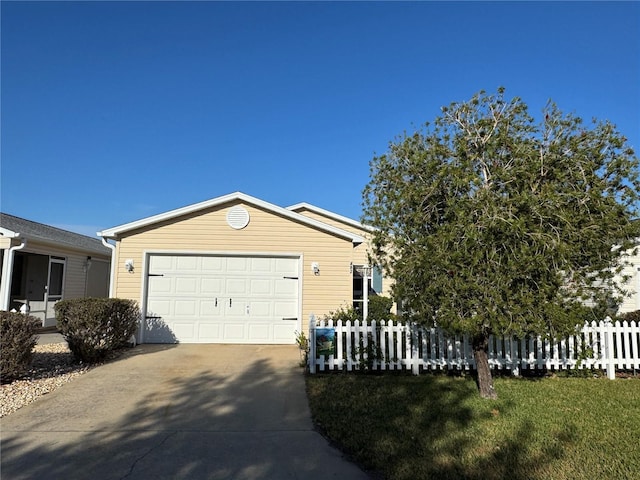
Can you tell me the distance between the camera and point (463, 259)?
5.04 m

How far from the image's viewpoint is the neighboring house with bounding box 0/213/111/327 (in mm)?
10969

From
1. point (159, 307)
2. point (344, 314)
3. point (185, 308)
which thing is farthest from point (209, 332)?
point (344, 314)

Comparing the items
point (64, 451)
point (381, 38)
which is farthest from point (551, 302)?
point (381, 38)

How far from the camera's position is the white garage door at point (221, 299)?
10.2 metres

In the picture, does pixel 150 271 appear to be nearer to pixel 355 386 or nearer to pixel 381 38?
pixel 355 386

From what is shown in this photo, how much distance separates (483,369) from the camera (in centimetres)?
596

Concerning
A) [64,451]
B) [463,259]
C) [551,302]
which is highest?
[463,259]

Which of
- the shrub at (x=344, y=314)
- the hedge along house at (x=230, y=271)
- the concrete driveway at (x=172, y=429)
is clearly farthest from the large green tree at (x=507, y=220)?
the hedge along house at (x=230, y=271)

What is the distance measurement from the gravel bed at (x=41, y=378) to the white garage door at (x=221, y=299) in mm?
2173

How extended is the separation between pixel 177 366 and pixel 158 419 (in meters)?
2.82

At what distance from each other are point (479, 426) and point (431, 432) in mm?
646

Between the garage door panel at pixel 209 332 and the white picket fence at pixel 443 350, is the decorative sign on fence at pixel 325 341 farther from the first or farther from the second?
Result: the garage door panel at pixel 209 332

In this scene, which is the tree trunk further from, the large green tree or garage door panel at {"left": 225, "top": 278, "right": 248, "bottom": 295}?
garage door panel at {"left": 225, "top": 278, "right": 248, "bottom": 295}

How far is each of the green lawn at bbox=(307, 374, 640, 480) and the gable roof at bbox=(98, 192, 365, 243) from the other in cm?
459
